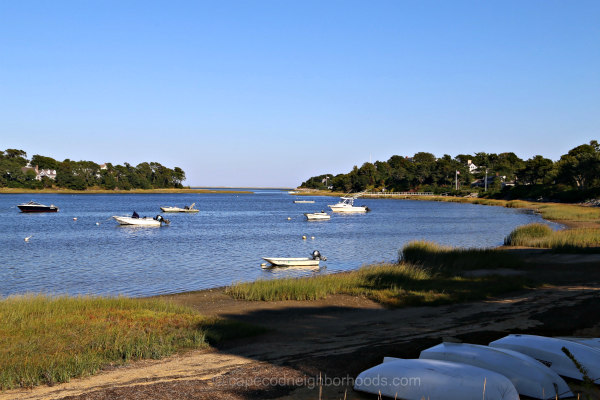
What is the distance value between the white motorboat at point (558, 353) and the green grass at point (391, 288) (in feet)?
21.3

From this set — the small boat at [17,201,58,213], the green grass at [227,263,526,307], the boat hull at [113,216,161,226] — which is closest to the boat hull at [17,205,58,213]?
the small boat at [17,201,58,213]

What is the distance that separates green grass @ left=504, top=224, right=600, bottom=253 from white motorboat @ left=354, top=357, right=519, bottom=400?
2309cm

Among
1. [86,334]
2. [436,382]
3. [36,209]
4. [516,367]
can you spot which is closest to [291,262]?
[86,334]

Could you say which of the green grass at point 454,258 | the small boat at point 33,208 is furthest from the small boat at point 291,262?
the small boat at point 33,208

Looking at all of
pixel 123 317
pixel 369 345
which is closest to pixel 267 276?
pixel 123 317

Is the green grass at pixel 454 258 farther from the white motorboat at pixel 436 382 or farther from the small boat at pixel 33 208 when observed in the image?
the small boat at pixel 33 208

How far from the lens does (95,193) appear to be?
191 meters

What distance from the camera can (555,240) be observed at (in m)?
30.8

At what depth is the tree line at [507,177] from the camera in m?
93.9

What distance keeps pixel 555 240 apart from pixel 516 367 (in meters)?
26.1

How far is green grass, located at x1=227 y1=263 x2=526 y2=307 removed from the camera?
1591 centimetres

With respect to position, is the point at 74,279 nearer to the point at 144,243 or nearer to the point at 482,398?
the point at 144,243

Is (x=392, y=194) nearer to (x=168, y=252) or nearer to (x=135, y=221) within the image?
(x=135, y=221)

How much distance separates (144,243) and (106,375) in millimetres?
34770
